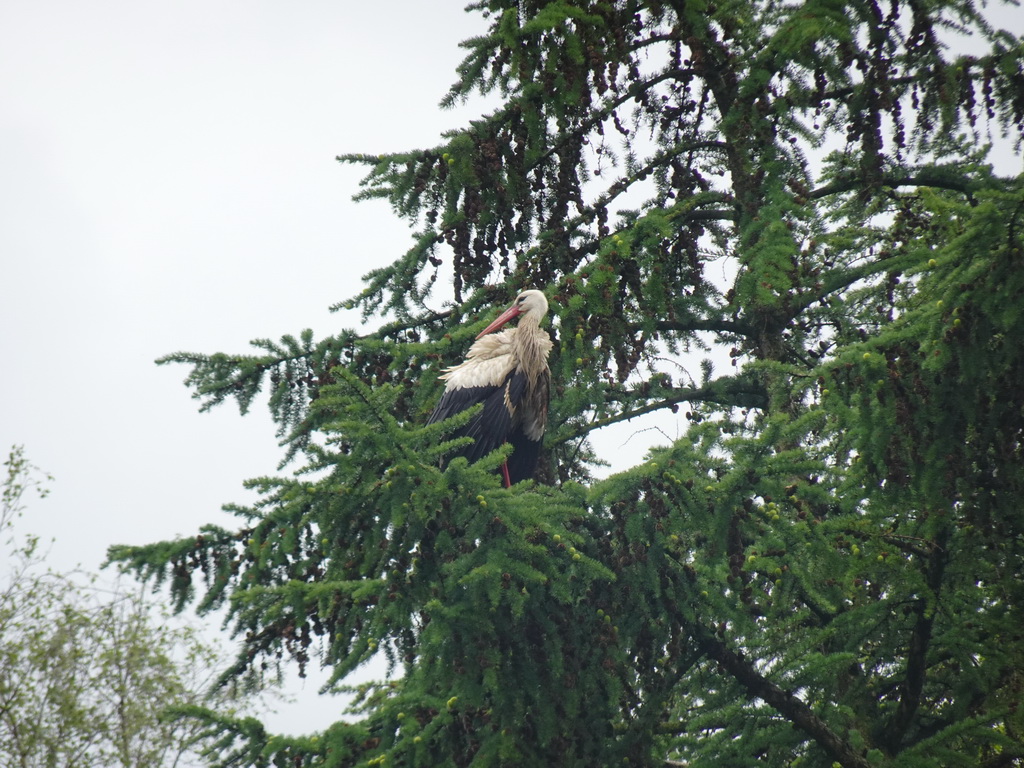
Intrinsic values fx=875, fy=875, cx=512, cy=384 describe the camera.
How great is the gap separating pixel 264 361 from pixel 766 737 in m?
4.13

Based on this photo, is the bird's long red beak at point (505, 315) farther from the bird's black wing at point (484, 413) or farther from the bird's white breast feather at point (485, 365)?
the bird's black wing at point (484, 413)

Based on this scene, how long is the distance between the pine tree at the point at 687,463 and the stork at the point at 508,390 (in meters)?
0.51

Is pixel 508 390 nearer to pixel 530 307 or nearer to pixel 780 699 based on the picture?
pixel 530 307

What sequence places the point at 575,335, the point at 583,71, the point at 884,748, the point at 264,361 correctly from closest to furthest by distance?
the point at 884,748 → the point at 575,335 → the point at 583,71 → the point at 264,361

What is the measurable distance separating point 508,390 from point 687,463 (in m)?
2.86

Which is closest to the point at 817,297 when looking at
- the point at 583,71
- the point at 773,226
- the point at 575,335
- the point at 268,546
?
the point at 773,226

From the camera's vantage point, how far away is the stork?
22.7 ft

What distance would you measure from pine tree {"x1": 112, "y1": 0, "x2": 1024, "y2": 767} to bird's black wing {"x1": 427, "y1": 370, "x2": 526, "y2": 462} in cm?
51

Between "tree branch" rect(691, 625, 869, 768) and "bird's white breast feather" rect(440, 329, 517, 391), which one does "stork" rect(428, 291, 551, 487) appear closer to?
"bird's white breast feather" rect(440, 329, 517, 391)

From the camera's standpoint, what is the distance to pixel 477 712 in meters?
4.28

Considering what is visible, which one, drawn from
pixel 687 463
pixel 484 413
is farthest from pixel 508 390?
pixel 687 463

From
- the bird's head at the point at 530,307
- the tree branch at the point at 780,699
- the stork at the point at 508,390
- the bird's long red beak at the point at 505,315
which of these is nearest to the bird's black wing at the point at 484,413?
the stork at the point at 508,390

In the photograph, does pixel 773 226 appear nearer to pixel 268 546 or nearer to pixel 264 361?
pixel 268 546

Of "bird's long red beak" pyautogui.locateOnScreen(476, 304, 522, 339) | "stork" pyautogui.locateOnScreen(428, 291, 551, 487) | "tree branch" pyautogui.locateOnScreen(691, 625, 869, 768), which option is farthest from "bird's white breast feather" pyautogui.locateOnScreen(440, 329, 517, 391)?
"tree branch" pyautogui.locateOnScreen(691, 625, 869, 768)
